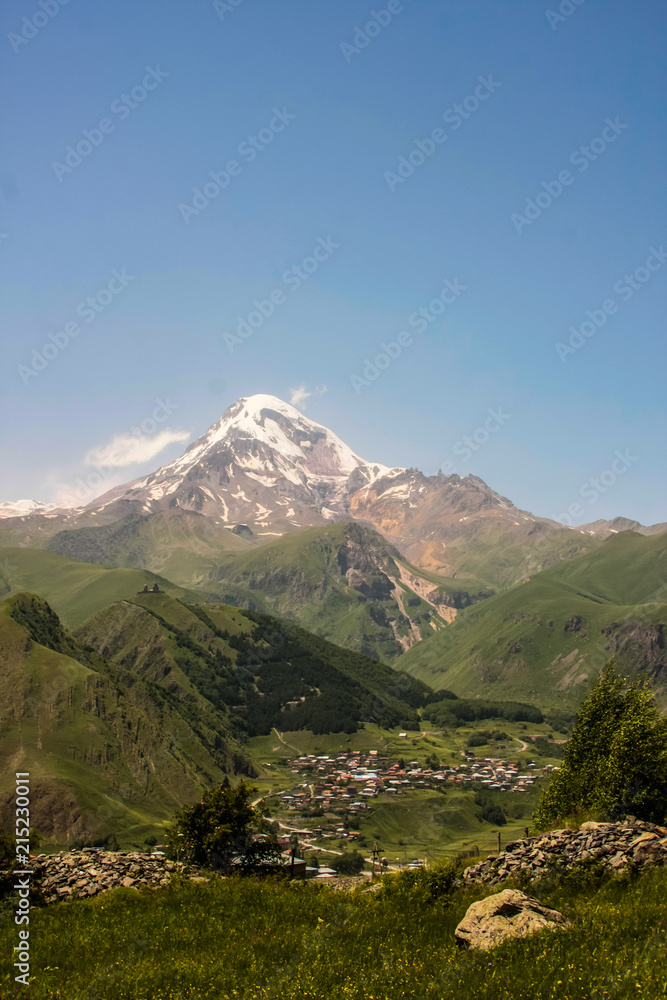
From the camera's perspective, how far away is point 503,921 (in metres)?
22.1

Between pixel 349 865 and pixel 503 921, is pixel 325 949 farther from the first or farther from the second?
pixel 349 865

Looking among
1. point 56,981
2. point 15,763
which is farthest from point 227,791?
point 15,763

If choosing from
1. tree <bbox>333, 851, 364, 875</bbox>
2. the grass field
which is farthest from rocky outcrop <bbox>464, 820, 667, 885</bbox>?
tree <bbox>333, 851, 364, 875</bbox>

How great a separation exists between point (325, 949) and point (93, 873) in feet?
55.6

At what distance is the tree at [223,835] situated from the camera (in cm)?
4431

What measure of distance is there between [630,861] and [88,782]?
195m

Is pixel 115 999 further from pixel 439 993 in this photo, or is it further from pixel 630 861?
pixel 630 861

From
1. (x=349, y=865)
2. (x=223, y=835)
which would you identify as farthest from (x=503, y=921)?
(x=349, y=865)

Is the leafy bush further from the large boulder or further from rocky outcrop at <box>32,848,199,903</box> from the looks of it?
rocky outcrop at <box>32,848,199,903</box>

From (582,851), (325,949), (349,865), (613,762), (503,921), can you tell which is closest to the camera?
(503,921)

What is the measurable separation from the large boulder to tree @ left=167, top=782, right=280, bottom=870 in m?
23.6

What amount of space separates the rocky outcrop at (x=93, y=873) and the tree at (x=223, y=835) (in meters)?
7.13

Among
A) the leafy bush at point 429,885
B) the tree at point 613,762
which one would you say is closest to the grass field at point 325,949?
the leafy bush at point 429,885

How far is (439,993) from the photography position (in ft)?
58.6
